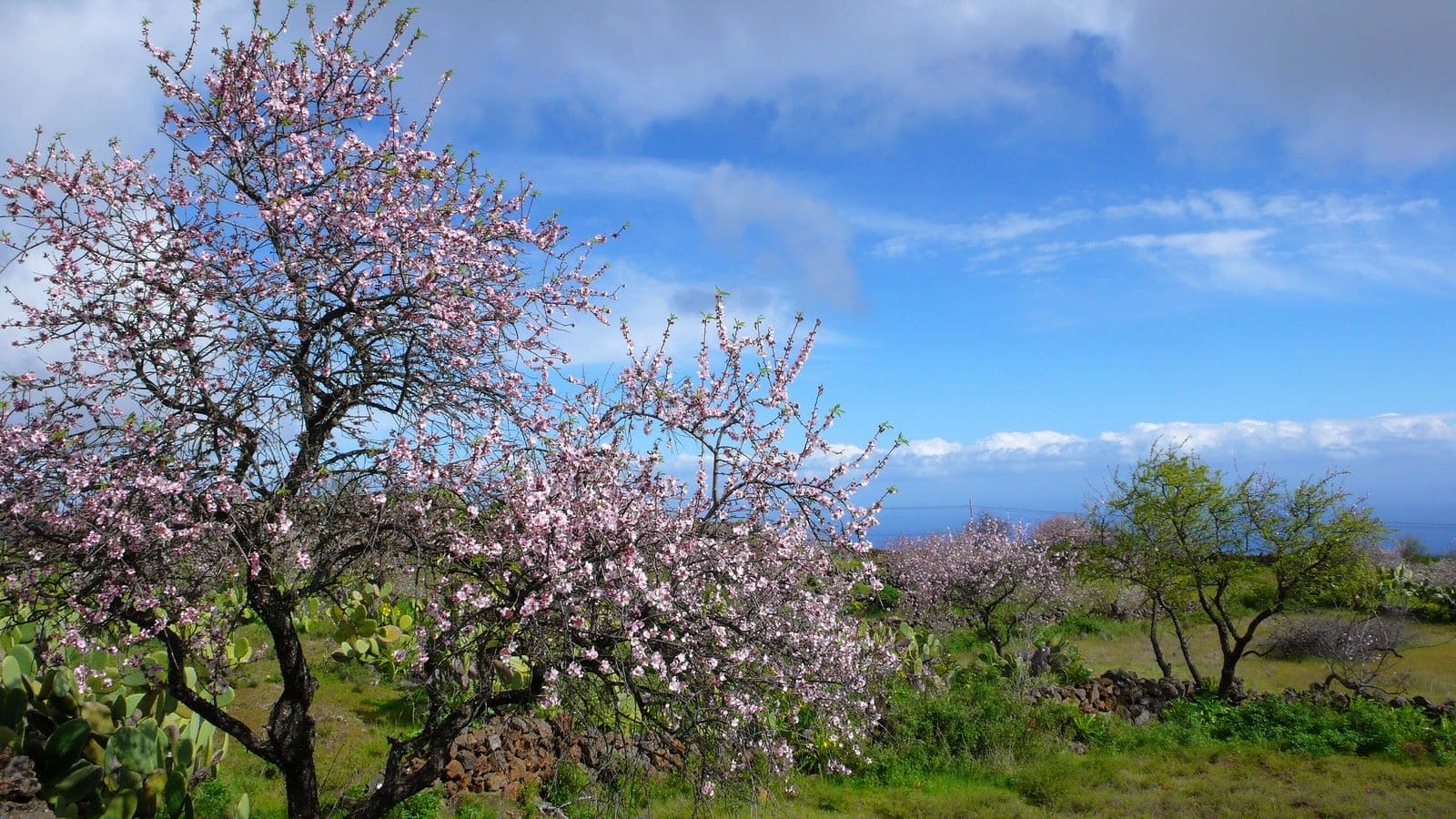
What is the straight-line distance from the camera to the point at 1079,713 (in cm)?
1401

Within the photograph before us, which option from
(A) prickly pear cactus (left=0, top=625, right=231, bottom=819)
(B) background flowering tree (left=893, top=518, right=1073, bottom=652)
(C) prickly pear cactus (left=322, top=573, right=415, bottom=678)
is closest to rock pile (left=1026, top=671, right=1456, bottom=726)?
(B) background flowering tree (left=893, top=518, right=1073, bottom=652)

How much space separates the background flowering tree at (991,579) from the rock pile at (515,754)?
1077 cm

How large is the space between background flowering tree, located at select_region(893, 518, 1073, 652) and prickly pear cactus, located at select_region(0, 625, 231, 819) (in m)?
15.2

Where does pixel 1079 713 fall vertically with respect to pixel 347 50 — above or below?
below

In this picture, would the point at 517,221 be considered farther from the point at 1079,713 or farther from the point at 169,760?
the point at 1079,713

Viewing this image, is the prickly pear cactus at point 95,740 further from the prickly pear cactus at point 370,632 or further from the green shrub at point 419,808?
the prickly pear cactus at point 370,632

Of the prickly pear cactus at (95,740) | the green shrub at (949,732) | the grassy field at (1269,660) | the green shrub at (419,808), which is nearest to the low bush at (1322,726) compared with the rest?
the green shrub at (949,732)

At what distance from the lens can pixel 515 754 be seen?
35.1 ft

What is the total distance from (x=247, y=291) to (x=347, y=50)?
7.17 feet

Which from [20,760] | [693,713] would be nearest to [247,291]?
[20,760]

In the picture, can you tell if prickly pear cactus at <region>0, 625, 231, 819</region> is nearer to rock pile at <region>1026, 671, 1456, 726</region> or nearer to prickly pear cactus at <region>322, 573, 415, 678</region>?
prickly pear cactus at <region>322, 573, 415, 678</region>

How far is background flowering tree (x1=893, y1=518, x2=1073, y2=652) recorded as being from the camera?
66.5 ft

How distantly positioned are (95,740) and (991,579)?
697 inches

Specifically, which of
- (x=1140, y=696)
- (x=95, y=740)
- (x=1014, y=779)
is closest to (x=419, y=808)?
(x=95, y=740)
